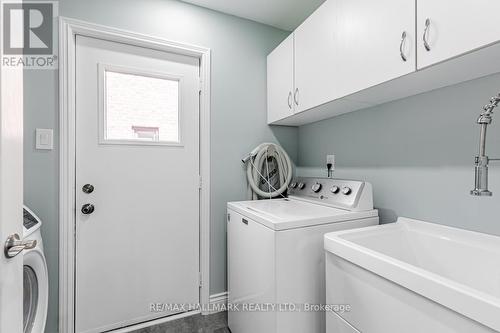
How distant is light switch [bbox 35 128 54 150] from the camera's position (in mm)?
1445

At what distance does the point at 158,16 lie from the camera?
1.76 m

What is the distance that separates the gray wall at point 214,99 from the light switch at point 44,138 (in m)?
0.03

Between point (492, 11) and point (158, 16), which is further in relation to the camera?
point (158, 16)

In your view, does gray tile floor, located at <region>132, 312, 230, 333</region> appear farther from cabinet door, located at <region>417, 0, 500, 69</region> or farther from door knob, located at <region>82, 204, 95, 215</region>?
cabinet door, located at <region>417, 0, 500, 69</region>

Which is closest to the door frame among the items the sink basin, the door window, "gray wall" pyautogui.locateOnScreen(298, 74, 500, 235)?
the door window


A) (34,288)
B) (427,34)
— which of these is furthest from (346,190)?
(34,288)

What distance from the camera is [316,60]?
1491 millimetres

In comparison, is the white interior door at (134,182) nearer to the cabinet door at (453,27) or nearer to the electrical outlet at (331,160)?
the electrical outlet at (331,160)

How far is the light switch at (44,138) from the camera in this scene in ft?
4.74

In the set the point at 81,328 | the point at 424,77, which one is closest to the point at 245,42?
the point at 424,77

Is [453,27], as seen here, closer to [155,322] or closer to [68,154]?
[68,154]

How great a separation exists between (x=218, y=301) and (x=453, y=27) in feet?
7.18

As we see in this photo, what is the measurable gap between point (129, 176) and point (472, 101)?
81.1 inches

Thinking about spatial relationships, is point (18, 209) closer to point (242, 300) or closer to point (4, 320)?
point (4, 320)
